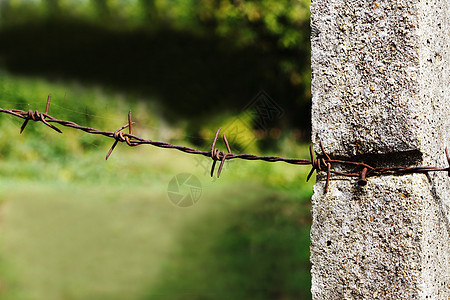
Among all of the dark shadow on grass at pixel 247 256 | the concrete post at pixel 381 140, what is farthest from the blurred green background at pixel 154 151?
the concrete post at pixel 381 140

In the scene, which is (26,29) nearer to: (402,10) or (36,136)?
(36,136)

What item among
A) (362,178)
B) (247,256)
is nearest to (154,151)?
(247,256)

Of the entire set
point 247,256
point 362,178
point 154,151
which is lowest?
point 247,256

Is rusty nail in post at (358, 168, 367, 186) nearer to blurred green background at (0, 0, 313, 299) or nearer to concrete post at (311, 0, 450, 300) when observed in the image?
concrete post at (311, 0, 450, 300)

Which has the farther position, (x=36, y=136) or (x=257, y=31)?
(x=36, y=136)

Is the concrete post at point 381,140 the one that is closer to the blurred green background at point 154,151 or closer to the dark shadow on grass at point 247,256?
the blurred green background at point 154,151

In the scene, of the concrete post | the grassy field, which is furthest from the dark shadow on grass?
the concrete post

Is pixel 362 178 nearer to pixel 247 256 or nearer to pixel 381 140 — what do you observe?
pixel 381 140

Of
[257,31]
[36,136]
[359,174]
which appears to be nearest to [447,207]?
[359,174]
